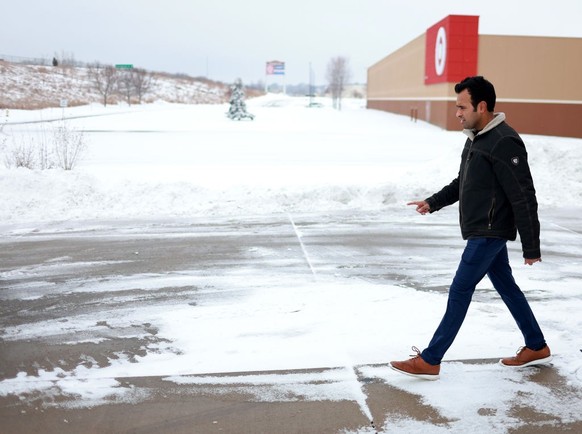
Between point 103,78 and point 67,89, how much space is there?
13.6m

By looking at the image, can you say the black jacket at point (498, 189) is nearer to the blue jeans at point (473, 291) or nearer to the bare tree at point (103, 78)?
the blue jeans at point (473, 291)

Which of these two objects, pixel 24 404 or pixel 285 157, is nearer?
pixel 24 404

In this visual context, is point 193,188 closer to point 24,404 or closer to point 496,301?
point 496,301

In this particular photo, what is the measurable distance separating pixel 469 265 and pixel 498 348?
1.17 meters

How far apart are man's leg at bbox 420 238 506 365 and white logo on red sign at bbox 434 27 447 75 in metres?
32.8

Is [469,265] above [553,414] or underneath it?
above

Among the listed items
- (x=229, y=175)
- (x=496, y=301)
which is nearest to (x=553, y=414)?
(x=496, y=301)

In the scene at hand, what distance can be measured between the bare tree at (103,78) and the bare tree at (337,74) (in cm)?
3756

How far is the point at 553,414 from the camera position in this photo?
148 inches

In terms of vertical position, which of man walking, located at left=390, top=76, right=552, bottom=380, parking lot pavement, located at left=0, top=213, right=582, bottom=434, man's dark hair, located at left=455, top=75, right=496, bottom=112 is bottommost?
parking lot pavement, located at left=0, top=213, right=582, bottom=434

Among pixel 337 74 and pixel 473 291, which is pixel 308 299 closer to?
pixel 473 291

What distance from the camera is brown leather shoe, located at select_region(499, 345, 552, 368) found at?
4.38m

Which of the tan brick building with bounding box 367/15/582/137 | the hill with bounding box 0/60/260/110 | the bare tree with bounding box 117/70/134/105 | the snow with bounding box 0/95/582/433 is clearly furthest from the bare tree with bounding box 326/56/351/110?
the snow with bounding box 0/95/582/433

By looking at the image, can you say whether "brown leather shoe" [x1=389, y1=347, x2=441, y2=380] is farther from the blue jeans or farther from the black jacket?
the black jacket
